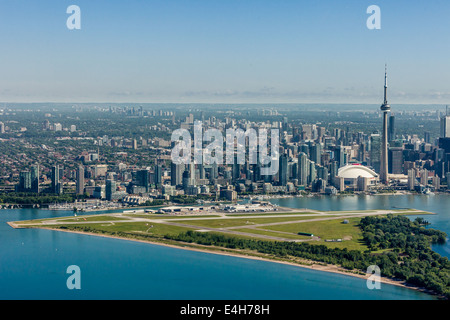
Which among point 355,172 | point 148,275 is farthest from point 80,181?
point 148,275

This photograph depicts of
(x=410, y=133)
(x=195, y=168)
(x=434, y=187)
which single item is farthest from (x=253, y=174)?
(x=410, y=133)

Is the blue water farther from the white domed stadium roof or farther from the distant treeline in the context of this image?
the white domed stadium roof

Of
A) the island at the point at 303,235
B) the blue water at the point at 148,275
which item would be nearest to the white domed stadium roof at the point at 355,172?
the island at the point at 303,235

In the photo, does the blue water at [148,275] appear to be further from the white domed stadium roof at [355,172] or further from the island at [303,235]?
the white domed stadium roof at [355,172]

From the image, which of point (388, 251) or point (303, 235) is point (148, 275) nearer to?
point (303, 235)

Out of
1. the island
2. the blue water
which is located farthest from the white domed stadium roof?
the blue water
